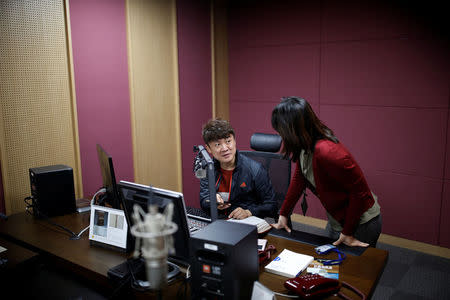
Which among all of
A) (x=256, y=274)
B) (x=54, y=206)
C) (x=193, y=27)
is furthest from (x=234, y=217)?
(x=193, y=27)

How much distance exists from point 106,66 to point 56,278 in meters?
2.01

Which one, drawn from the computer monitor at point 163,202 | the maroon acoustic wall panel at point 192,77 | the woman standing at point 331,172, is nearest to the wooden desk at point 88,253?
the woman standing at point 331,172

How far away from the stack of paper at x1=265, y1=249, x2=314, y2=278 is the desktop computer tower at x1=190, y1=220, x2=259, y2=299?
270 mm

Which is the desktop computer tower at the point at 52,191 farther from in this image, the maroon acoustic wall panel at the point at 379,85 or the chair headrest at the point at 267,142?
the maroon acoustic wall panel at the point at 379,85

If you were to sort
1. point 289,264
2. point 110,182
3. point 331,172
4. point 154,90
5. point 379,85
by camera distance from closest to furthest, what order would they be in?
1. point 289,264
2. point 331,172
3. point 110,182
4. point 379,85
5. point 154,90

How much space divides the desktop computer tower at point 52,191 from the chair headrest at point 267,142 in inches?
53.9

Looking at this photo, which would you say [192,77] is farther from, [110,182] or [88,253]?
[88,253]

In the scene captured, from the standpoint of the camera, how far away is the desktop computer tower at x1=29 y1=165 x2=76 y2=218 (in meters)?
2.73

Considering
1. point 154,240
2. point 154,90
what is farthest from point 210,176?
point 154,90

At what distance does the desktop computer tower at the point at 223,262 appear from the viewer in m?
1.49

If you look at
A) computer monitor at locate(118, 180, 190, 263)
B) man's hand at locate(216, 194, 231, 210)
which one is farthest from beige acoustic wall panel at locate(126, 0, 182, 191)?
computer monitor at locate(118, 180, 190, 263)

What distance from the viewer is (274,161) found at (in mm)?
3039

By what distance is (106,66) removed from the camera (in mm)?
3576

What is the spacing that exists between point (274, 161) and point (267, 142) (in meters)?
0.15
